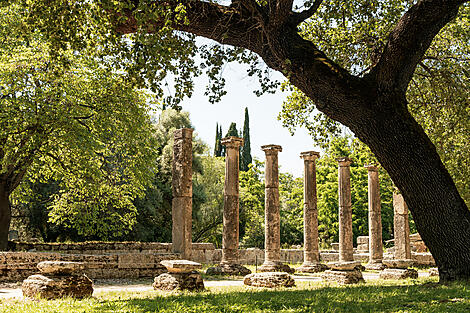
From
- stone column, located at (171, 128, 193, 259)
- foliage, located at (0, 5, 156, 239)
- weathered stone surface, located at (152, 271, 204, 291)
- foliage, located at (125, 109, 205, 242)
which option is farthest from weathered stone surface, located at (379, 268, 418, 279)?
foliage, located at (125, 109, 205, 242)

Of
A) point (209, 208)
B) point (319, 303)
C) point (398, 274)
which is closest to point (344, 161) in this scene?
point (398, 274)

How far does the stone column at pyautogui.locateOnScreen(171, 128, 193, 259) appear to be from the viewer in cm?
1636

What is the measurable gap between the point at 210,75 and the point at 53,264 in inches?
210

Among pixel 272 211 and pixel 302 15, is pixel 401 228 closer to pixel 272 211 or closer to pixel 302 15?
pixel 272 211

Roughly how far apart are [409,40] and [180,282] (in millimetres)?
7282

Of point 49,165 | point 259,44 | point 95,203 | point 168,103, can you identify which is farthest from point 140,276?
point 259,44

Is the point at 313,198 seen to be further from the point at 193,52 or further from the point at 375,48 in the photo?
the point at 193,52

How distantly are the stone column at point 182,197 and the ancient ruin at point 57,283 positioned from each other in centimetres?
664

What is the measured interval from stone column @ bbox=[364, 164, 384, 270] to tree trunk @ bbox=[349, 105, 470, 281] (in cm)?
1376

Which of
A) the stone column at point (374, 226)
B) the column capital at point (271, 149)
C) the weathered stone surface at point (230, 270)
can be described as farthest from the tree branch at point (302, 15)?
the stone column at point (374, 226)

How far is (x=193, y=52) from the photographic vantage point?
34.8ft

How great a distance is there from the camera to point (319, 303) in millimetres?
7777

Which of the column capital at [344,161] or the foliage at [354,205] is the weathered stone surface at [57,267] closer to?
the column capital at [344,161]

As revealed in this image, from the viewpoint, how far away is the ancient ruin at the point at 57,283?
9.19m
